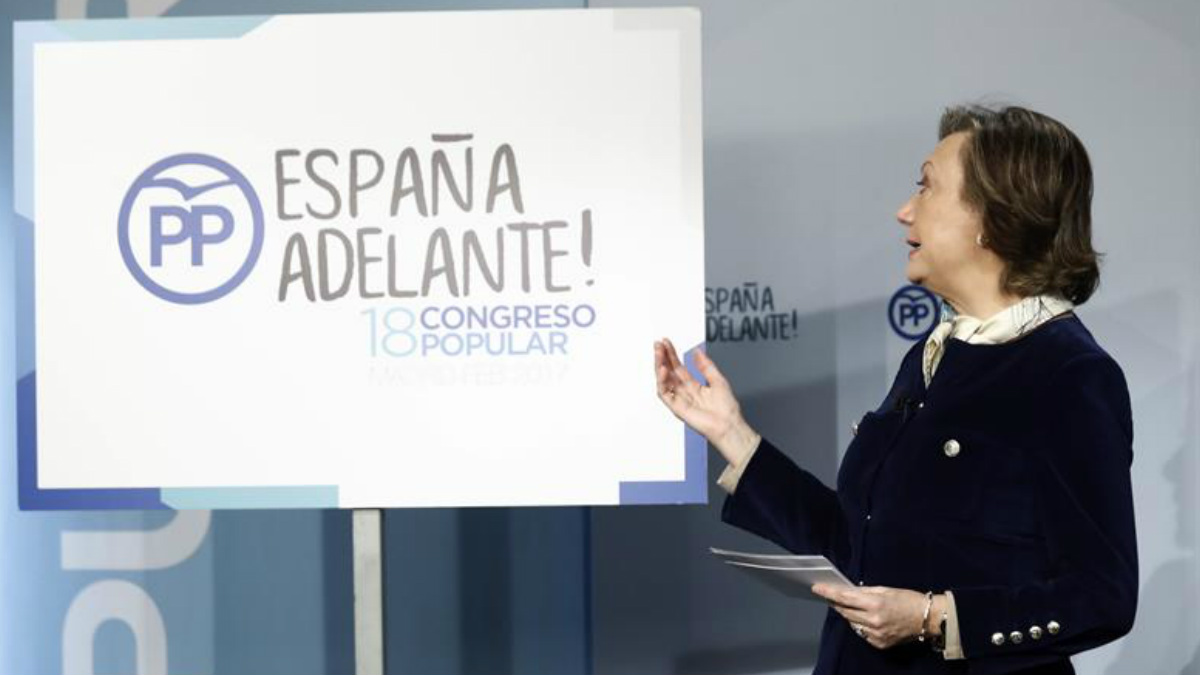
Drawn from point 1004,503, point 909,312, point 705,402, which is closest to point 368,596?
point 705,402

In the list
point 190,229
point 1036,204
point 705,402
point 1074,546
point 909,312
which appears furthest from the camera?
point 909,312

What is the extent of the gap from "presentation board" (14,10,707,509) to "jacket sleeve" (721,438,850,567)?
157mm

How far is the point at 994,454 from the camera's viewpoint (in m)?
1.85

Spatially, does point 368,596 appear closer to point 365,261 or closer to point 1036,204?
point 365,261

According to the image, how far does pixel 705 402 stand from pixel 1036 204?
61 cm

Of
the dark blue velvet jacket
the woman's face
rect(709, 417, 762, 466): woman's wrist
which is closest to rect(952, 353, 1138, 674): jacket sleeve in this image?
the dark blue velvet jacket

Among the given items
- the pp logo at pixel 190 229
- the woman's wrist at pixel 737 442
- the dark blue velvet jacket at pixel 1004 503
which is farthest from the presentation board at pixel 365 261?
the dark blue velvet jacket at pixel 1004 503

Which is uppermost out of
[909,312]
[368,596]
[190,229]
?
[190,229]

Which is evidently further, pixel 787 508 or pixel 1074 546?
pixel 787 508

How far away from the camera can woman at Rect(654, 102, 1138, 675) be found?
177 centimetres

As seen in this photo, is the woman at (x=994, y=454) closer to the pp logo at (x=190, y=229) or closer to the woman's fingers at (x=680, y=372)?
the woman's fingers at (x=680, y=372)

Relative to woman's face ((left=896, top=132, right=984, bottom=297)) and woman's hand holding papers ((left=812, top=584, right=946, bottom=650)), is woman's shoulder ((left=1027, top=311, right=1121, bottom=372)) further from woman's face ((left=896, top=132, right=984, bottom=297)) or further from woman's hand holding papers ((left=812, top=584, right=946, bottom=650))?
woman's hand holding papers ((left=812, top=584, right=946, bottom=650))

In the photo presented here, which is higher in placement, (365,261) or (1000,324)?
Result: (365,261)

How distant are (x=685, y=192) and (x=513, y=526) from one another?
1.55m
